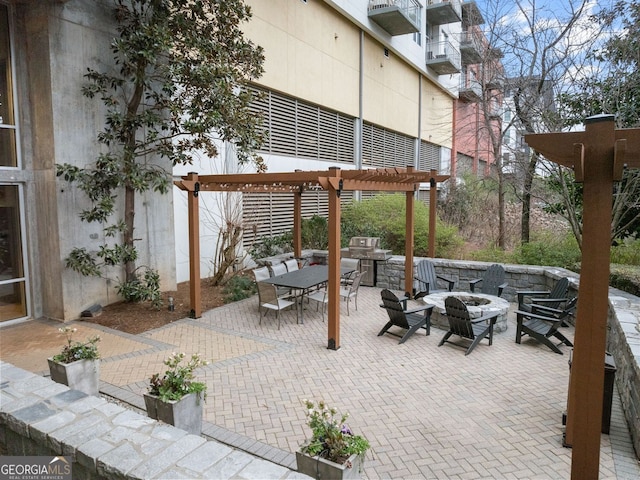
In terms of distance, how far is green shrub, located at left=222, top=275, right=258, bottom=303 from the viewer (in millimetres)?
9609

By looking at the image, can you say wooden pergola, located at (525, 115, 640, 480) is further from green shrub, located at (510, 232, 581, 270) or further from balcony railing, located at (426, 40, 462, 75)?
balcony railing, located at (426, 40, 462, 75)

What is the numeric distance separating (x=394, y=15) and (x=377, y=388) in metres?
16.3

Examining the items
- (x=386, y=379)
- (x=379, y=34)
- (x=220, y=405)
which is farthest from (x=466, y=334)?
(x=379, y=34)

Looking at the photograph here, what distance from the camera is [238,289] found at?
9953mm

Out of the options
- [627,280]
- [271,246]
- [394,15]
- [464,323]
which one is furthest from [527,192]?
[394,15]

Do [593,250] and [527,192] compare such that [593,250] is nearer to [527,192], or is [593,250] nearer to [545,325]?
[545,325]

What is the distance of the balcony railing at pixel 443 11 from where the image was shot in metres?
22.4

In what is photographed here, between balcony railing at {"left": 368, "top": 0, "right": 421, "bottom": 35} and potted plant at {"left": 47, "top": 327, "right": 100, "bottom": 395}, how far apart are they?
54.9ft

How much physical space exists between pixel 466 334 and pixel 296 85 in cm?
1034

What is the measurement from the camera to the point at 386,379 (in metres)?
5.55

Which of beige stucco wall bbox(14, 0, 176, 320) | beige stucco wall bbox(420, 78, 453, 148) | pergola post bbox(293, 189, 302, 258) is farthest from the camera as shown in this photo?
beige stucco wall bbox(420, 78, 453, 148)

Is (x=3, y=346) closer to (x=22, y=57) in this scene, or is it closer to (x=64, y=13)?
(x=22, y=57)

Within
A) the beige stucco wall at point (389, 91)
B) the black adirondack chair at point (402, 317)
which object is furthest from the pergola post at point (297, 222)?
the beige stucco wall at point (389, 91)

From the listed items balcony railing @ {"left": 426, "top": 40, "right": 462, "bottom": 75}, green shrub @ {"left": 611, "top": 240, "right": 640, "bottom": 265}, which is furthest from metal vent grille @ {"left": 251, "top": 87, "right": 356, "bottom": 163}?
green shrub @ {"left": 611, "top": 240, "right": 640, "bottom": 265}
